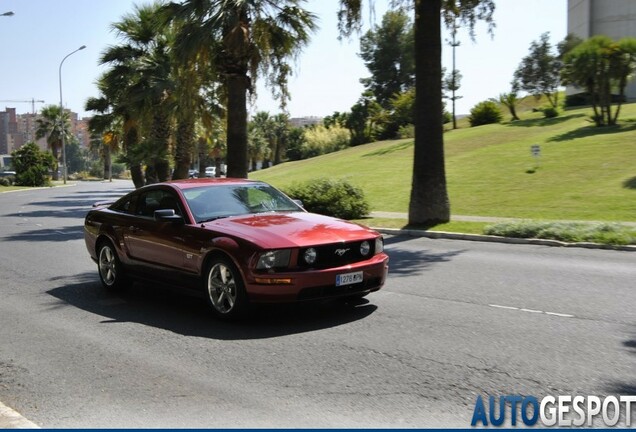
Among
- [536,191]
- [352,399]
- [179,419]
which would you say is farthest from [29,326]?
[536,191]

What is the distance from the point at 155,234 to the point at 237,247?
1784 mm

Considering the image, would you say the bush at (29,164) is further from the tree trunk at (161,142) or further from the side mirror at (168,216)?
the side mirror at (168,216)

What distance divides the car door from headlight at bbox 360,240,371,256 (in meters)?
2.05

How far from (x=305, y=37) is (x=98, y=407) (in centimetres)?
1744

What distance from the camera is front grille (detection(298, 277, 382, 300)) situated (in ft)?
21.9

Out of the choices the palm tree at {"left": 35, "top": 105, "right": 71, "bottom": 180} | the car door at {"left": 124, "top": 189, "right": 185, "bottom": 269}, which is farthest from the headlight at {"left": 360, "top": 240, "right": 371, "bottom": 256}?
the palm tree at {"left": 35, "top": 105, "right": 71, "bottom": 180}

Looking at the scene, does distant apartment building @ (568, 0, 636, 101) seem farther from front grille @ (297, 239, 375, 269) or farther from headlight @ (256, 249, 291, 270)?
headlight @ (256, 249, 291, 270)

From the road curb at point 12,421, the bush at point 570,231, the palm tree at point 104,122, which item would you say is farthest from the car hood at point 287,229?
the palm tree at point 104,122

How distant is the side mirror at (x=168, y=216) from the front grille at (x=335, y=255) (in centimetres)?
177

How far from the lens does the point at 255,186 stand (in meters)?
8.59

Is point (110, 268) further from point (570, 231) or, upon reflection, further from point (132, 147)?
point (132, 147)

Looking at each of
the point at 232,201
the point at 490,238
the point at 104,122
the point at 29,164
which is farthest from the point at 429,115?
the point at 29,164

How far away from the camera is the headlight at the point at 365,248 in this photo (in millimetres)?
7160

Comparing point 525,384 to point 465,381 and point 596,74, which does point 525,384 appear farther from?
point 596,74
